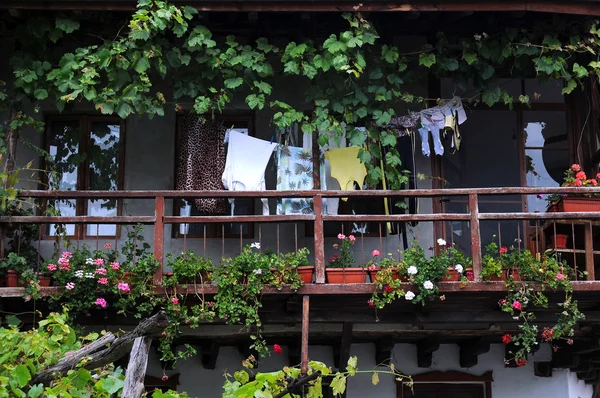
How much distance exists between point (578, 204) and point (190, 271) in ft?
14.5

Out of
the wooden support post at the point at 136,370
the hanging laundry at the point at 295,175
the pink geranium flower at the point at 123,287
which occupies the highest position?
the hanging laundry at the point at 295,175

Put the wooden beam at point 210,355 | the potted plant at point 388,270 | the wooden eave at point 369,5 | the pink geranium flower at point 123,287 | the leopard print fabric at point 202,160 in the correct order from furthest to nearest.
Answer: the wooden beam at point 210,355 < the leopard print fabric at point 202,160 < the wooden eave at point 369,5 < the potted plant at point 388,270 < the pink geranium flower at point 123,287

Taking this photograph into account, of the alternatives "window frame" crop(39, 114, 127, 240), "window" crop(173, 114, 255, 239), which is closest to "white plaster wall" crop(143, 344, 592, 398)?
"window" crop(173, 114, 255, 239)

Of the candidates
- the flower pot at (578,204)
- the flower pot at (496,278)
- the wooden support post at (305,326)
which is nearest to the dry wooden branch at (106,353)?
the wooden support post at (305,326)

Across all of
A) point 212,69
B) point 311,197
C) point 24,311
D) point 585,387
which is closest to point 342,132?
point 311,197

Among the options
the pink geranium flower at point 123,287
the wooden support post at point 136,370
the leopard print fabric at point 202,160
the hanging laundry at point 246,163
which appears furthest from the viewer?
the leopard print fabric at point 202,160

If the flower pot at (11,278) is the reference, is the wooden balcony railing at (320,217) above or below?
above

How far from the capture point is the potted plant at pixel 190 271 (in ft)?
33.0

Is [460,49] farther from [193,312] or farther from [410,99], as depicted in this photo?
[193,312]

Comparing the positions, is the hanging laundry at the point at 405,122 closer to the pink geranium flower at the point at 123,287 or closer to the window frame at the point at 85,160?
the window frame at the point at 85,160

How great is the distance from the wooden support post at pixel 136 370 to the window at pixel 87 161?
586 centimetres

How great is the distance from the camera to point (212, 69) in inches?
428

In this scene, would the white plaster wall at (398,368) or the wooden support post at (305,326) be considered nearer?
the wooden support post at (305,326)

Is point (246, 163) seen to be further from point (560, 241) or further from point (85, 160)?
point (560, 241)
